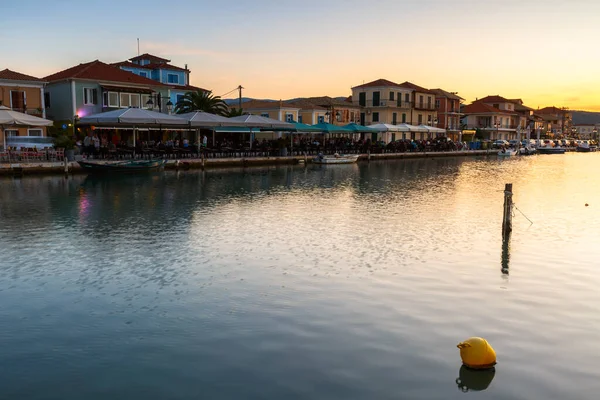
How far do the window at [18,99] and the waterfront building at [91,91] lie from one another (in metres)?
3.46

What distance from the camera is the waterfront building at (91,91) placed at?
43884 mm

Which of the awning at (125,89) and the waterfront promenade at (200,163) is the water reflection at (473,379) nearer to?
the waterfront promenade at (200,163)

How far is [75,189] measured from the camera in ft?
87.7

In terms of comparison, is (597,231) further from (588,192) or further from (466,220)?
(588,192)

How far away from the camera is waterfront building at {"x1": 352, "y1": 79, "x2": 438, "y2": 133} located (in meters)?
78.3

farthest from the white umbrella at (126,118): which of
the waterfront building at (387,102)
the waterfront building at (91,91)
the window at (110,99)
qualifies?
the waterfront building at (387,102)

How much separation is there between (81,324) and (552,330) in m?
7.98

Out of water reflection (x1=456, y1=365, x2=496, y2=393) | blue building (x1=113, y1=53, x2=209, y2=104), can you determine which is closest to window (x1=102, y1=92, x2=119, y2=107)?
blue building (x1=113, y1=53, x2=209, y2=104)

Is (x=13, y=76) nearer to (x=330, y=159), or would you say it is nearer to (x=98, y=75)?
(x=98, y=75)

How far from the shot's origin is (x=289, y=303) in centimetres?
1002

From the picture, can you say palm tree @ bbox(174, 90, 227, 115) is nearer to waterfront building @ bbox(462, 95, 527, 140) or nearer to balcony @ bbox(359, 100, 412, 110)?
balcony @ bbox(359, 100, 412, 110)

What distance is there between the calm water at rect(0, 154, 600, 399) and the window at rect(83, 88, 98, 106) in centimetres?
2603

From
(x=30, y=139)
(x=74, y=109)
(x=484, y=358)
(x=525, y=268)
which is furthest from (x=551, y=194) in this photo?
(x=74, y=109)

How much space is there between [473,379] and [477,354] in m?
0.36
